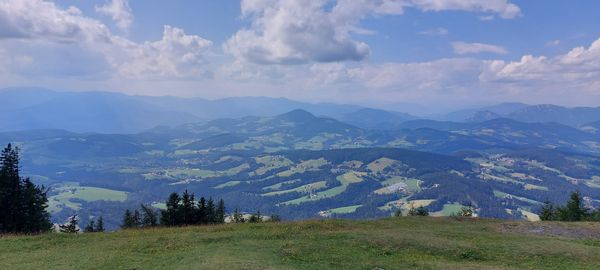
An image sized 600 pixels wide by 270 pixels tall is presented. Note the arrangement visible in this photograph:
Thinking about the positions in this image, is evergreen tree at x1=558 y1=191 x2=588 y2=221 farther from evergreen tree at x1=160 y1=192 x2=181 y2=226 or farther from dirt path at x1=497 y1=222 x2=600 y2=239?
evergreen tree at x1=160 y1=192 x2=181 y2=226

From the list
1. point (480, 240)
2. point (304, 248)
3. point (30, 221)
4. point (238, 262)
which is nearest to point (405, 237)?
point (480, 240)

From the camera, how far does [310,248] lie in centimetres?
3444

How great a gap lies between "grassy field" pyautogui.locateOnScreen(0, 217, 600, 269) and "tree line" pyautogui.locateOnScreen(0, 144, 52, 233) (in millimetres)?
20559

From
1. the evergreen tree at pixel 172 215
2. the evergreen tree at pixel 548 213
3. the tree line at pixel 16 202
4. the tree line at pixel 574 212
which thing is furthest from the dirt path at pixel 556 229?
the tree line at pixel 16 202

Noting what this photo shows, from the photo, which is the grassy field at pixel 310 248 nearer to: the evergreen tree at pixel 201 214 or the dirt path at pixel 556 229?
the dirt path at pixel 556 229

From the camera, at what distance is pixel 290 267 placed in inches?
1124

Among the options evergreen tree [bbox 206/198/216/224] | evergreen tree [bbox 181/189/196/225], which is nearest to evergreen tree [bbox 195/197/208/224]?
evergreen tree [bbox 181/189/196/225]

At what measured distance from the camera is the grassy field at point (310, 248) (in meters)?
30.2

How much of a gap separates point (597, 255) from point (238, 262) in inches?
1093

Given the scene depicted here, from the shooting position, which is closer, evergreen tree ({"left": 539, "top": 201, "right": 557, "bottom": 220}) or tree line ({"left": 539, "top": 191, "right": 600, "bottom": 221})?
tree line ({"left": 539, "top": 191, "right": 600, "bottom": 221})

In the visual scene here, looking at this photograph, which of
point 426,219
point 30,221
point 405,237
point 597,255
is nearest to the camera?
point 597,255

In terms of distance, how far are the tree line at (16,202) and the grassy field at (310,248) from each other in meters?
20.6

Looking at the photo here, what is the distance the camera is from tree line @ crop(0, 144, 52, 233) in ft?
190

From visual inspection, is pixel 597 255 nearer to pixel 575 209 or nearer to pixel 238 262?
pixel 238 262
